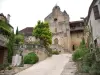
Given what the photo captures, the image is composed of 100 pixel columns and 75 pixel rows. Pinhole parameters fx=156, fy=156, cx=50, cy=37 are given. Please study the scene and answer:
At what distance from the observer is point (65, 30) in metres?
38.3

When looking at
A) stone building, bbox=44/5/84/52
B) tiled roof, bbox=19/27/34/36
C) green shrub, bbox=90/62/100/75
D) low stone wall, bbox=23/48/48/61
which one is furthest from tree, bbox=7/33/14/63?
tiled roof, bbox=19/27/34/36

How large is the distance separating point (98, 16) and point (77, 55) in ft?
18.5

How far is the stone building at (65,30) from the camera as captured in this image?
125 ft

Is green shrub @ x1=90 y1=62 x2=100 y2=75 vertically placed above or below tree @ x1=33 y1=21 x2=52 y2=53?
below

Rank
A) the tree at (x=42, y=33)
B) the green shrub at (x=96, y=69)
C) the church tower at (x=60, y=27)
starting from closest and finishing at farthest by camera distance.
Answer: the green shrub at (x=96, y=69) → the tree at (x=42, y=33) → the church tower at (x=60, y=27)

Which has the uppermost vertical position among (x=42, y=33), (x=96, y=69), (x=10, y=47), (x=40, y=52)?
(x=42, y=33)

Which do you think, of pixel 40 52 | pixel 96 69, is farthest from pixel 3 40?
pixel 96 69

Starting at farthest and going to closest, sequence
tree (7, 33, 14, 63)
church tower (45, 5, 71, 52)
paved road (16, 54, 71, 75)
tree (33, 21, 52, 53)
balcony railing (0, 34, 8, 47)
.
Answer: church tower (45, 5, 71, 52), tree (33, 21, 52, 53), tree (7, 33, 14, 63), balcony railing (0, 34, 8, 47), paved road (16, 54, 71, 75)

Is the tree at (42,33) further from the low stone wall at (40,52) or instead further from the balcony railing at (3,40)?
the balcony railing at (3,40)

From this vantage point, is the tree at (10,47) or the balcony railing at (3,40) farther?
the tree at (10,47)

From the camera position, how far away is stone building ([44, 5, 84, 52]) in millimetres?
38188

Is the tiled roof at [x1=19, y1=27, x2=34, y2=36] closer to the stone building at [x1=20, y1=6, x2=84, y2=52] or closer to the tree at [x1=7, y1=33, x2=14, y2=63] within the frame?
the stone building at [x1=20, y1=6, x2=84, y2=52]

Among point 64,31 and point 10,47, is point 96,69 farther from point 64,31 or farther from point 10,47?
point 64,31

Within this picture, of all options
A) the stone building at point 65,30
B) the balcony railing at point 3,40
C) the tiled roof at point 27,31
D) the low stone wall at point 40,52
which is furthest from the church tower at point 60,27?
the balcony railing at point 3,40
